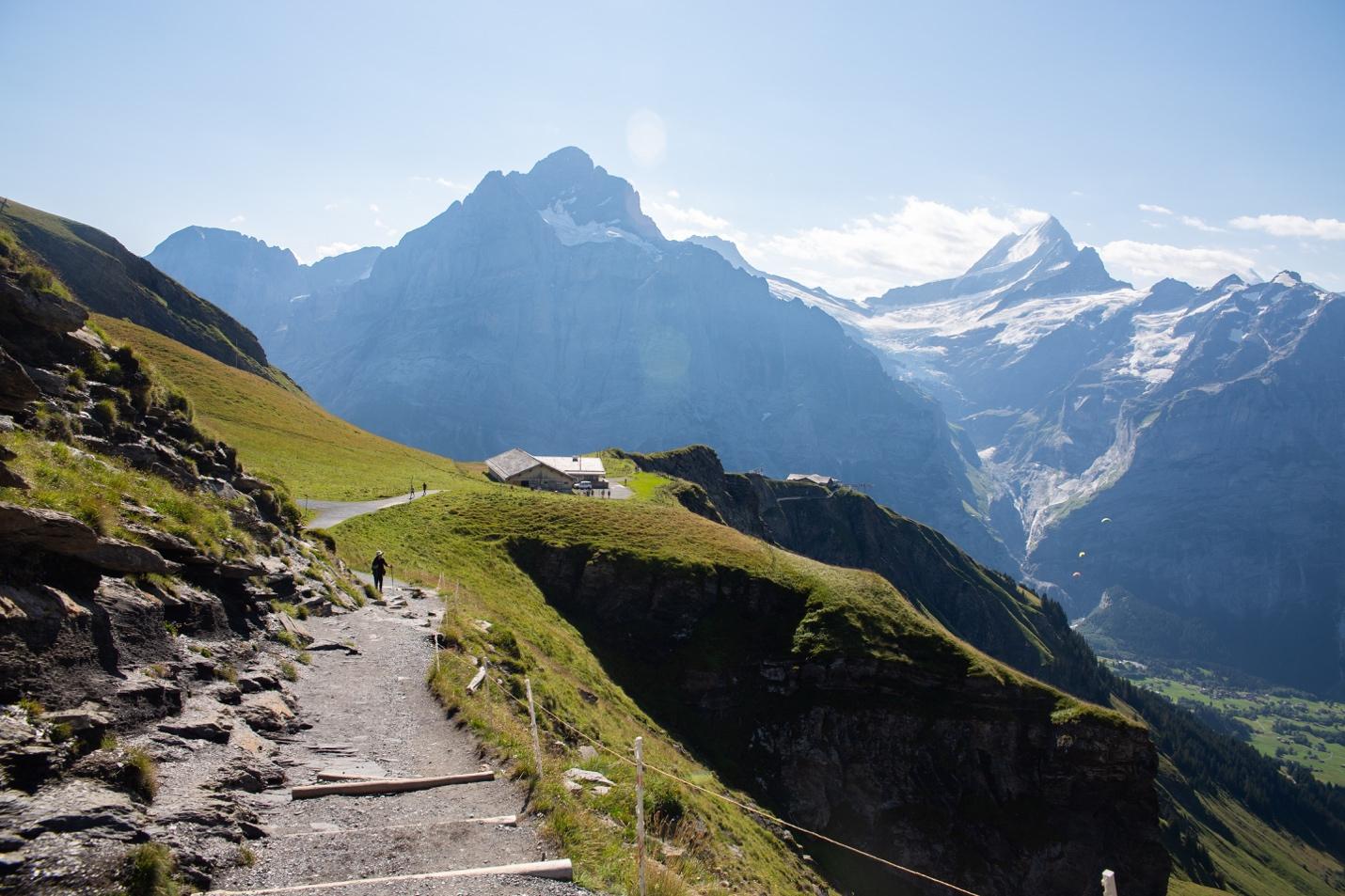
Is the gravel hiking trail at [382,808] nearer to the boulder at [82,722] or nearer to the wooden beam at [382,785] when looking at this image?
the wooden beam at [382,785]

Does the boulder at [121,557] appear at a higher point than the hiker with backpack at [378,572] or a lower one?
higher

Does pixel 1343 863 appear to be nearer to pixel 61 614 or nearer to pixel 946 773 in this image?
pixel 946 773

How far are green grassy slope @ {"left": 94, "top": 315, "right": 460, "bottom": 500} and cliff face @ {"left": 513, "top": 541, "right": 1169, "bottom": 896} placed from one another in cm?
3652

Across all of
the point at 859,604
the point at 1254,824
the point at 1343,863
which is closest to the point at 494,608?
the point at 859,604

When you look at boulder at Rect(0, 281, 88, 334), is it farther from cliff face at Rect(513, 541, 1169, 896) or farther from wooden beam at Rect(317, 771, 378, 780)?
cliff face at Rect(513, 541, 1169, 896)

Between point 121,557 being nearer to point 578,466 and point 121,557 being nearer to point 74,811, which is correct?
point 74,811

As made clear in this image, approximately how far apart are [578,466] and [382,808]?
7972 cm

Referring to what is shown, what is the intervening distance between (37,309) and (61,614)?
12.8 metres

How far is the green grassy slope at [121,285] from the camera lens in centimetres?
12538

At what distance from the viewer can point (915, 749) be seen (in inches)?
1471

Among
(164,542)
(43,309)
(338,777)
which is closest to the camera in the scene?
(338,777)

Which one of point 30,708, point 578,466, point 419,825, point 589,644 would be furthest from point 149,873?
point 578,466

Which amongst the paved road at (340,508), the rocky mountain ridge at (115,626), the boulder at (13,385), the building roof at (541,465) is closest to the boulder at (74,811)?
the rocky mountain ridge at (115,626)

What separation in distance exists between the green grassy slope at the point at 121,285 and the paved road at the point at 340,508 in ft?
315
